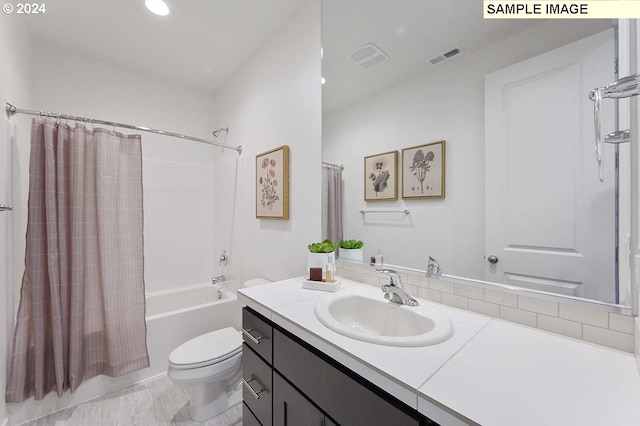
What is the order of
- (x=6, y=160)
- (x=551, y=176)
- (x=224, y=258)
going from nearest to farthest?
1. (x=551, y=176)
2. (x=6, y=160)
3. (x=224, y=258)

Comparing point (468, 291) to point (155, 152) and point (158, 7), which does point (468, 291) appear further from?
point (155, 152)

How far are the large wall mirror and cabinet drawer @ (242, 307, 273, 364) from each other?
0.65m

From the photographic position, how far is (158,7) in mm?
1666

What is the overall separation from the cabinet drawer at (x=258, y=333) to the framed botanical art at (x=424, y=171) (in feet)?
2.91

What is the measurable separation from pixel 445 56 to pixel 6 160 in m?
2.40

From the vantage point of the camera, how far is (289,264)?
5.99 feet

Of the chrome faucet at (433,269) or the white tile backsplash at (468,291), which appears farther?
the chrome faucet at (433,269)

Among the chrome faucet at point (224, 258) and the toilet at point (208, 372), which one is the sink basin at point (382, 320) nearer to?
the toilet at point (208, 372)

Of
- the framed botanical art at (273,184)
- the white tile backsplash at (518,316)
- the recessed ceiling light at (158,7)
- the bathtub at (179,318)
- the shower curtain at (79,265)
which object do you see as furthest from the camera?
the bathtub at (179,318)

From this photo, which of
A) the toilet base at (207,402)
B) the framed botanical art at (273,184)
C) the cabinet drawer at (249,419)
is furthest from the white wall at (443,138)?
the toilet base at (207,402)

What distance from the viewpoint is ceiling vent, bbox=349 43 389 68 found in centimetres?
133

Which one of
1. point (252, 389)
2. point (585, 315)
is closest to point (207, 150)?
point (252, 389)

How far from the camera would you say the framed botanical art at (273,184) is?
183 cm

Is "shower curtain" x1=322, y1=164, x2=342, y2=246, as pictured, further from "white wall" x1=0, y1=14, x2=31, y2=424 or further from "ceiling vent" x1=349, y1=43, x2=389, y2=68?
"white wall" x1=0, y1=14, x2=31, y2=424
